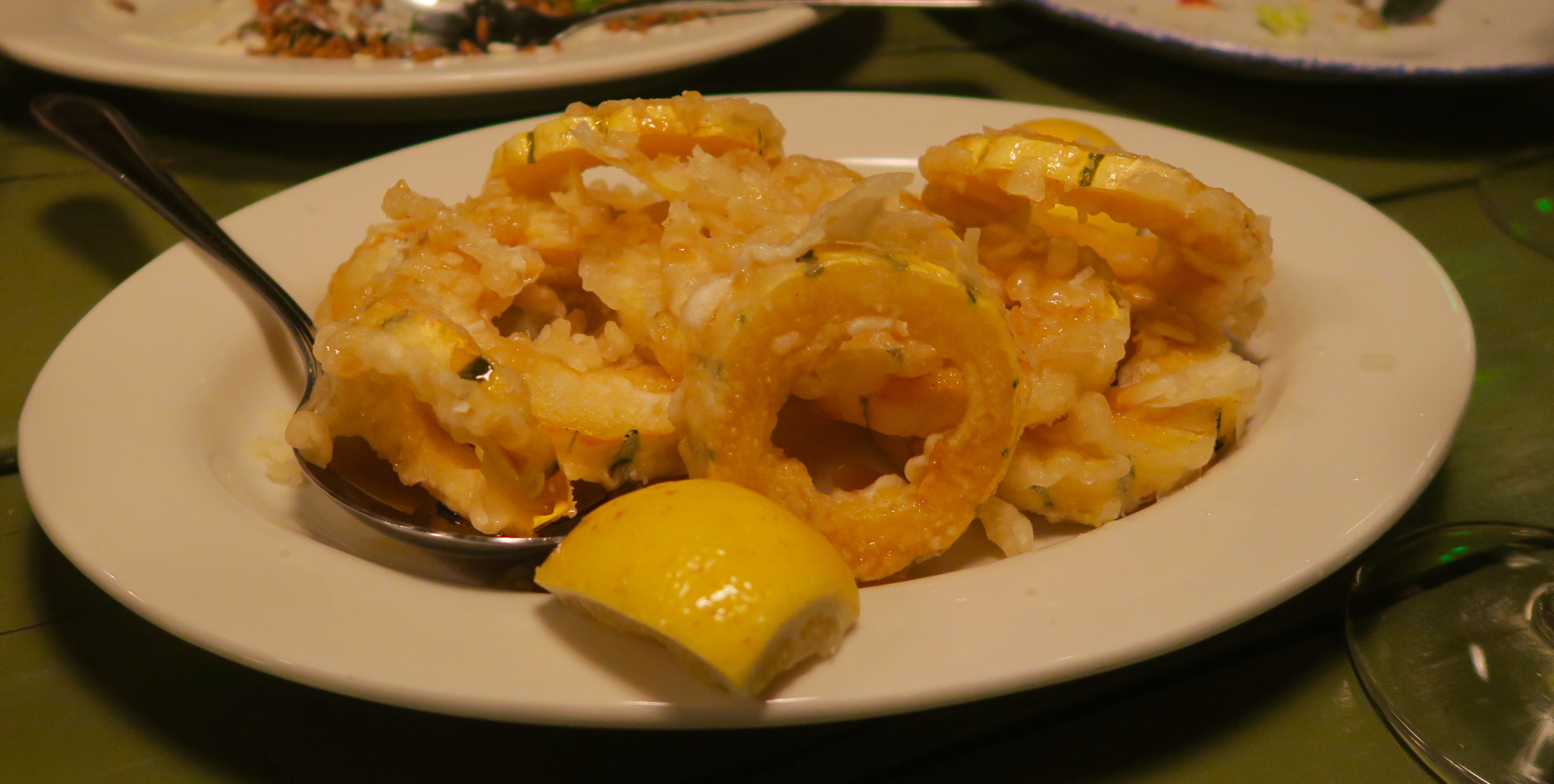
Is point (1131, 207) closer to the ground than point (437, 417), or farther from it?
farther from it

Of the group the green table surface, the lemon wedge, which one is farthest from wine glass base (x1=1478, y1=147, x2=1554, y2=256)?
the lemon wedge

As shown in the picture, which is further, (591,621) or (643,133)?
(643,133)

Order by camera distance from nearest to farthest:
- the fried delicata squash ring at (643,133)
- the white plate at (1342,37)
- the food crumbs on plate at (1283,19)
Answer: the fried delicata squash ring at (643,133) < the white plate at (1342,37) < the food crumbs on plate at (1283,19)

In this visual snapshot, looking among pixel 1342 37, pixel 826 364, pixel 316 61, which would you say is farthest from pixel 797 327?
pixel 1342 37

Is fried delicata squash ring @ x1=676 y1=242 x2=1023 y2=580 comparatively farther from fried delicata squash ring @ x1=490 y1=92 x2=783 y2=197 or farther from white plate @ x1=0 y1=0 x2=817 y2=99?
white plate @ x1=0 y1=0 x2=817 y2=99

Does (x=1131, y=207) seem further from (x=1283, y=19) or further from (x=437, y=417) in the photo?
(x=1283, y=19)

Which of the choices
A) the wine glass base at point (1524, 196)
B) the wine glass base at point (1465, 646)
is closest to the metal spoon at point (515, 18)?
the wine glass base at point (1524, 196)

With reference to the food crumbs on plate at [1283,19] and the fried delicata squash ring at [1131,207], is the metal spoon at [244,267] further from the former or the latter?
the food crumbs on plate at [1283,19]
